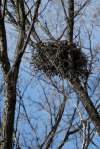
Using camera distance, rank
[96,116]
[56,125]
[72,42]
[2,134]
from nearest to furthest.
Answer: [2,134], [96,116], [72,42], [56,125]

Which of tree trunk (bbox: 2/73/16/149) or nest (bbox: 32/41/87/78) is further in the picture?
nest (bbox: 32/41/87/78)

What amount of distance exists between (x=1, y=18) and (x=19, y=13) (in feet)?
0.67

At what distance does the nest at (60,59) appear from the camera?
6.68m

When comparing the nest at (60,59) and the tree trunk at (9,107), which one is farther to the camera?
the nest at (60,59)

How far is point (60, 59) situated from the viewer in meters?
6.71

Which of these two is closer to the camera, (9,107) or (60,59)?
(9,107)

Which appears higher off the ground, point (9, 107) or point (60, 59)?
point (60, 59)

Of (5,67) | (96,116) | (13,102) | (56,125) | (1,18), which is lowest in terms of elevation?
(56,125)

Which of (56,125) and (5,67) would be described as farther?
(56,125)

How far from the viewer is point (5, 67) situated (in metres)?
5.17

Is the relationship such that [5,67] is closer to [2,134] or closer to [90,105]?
[2,134]

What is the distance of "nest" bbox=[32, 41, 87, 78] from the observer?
263 inches

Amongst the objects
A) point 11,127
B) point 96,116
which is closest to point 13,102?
point 11,127

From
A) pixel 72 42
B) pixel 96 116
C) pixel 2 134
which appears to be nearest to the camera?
pixel 2 134
